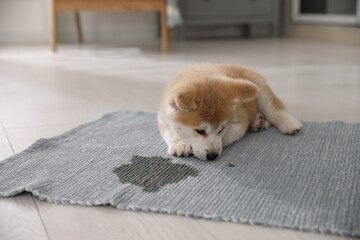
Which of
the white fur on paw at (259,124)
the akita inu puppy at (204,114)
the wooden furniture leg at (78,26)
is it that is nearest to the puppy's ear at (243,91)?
the akita inu puppy at (204,114)

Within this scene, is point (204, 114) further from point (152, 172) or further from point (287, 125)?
point (287, 125)

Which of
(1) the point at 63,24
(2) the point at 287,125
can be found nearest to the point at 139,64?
(2) the point at 287,125

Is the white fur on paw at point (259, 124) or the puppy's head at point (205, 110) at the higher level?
the puppy's head at point (205, 110)

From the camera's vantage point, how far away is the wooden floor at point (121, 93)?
981 millimetres

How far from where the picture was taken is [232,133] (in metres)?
1.54

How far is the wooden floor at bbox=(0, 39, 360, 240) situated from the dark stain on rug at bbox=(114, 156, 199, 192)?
159 millimetres

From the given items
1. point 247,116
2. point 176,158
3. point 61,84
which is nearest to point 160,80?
point 61,84

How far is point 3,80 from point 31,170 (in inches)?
70.6

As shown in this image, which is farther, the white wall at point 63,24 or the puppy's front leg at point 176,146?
the white wall at point 63,24

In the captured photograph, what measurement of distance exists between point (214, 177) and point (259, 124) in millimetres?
519

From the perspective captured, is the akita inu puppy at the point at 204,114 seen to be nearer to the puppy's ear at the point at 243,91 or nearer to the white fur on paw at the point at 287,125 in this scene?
the puppy's ear at the point at 243,91

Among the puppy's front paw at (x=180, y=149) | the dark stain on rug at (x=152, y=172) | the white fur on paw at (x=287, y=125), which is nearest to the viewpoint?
the dark stain on rug at (x=152, y=172)

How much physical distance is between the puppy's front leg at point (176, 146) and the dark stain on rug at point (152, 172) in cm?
4

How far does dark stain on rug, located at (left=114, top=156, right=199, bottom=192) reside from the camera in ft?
3.98
